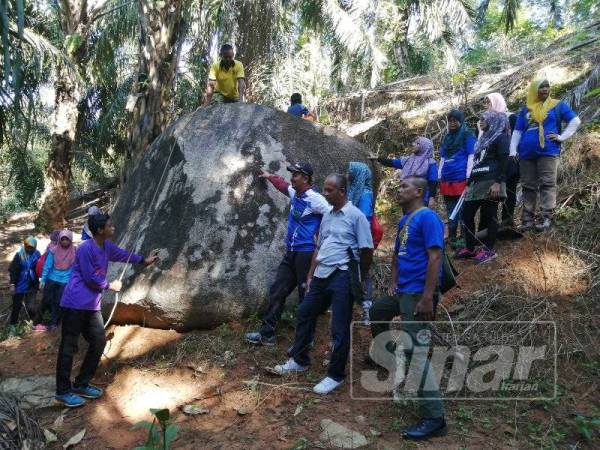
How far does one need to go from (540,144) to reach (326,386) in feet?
11.2

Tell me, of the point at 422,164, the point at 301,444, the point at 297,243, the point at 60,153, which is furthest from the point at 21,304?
the point at 422,164

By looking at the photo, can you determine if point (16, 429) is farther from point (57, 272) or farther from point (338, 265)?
point (57, 272)

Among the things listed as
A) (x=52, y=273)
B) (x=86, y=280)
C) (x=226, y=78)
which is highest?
(x=226, y=78)

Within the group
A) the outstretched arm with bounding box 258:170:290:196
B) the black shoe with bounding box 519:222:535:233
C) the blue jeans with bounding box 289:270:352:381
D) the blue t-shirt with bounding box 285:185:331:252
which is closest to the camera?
the blue jeans with bounding box 289:270:352:381

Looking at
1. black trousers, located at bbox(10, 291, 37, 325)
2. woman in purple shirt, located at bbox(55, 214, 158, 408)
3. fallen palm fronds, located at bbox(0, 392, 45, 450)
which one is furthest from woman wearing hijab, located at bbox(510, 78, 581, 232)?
black trousers, located at bbox(10, 291, 37, 325)

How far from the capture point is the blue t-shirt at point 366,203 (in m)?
4.47

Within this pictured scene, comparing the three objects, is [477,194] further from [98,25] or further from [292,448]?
[98,25]

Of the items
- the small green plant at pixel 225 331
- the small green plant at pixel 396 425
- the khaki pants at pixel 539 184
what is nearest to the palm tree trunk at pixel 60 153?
the small green plant at pixel 225 331

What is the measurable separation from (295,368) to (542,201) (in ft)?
10.8

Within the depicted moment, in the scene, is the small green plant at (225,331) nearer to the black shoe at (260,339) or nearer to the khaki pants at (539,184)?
the black shoe at (260,339)

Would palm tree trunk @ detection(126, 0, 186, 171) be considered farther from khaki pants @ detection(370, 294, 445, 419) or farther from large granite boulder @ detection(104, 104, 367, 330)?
khaki pants @ detection(370, 294, 445, 419)

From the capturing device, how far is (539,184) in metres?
5.35

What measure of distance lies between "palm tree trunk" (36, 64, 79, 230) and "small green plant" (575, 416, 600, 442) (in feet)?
34.0

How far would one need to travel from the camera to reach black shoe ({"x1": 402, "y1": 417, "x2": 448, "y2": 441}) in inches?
126
